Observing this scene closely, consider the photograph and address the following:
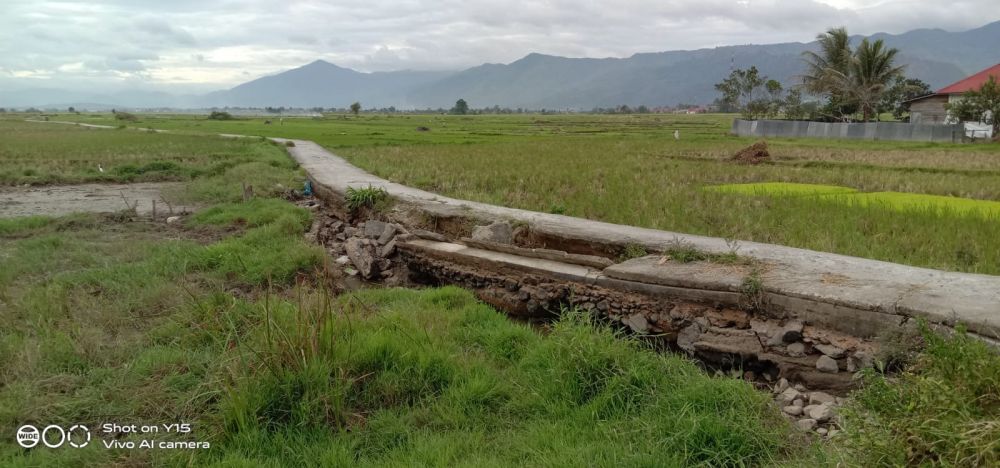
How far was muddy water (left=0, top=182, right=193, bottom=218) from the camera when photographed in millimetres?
9148

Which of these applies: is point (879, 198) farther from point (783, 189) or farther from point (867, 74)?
point (867, 74)

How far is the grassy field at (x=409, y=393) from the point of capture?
2219mm

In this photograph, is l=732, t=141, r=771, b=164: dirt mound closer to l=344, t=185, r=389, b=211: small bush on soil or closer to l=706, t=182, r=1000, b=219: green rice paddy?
l=706, t=182, r=1000, b=219: green rice paddy

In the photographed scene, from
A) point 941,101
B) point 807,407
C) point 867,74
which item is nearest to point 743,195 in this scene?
point 807,407

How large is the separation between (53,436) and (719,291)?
139 inches

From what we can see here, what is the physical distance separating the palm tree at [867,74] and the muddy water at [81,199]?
94.5 ft

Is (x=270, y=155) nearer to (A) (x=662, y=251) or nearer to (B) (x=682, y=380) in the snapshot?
(A) (x=662, y=251)

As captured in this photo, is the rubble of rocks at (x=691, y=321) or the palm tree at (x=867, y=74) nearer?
the rubble of rocks at (x=691, y=321)

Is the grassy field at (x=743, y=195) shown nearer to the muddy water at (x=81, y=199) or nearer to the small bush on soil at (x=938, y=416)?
the small bush on soil at (x=938, y=416)

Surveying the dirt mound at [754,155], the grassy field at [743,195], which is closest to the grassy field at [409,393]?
the grassy field at [743,195]

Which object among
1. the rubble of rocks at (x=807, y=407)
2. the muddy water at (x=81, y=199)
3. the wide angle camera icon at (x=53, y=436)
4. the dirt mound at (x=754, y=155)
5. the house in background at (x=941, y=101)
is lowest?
the rubble of rocks at (x=807, y=407)

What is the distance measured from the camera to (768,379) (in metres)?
3.40

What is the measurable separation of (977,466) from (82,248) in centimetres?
734

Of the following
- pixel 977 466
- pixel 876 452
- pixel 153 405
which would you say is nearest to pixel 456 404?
pixel 153 405
